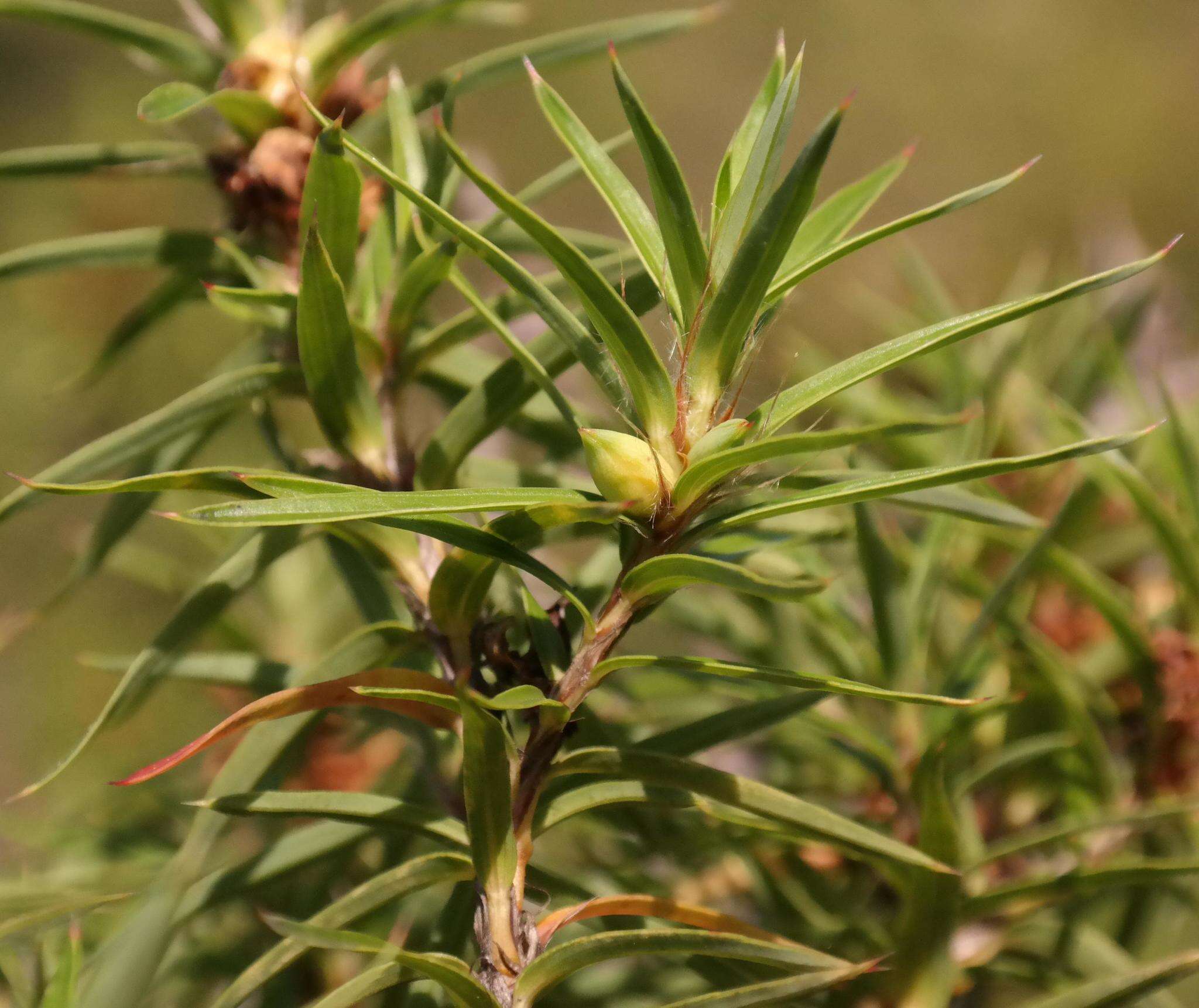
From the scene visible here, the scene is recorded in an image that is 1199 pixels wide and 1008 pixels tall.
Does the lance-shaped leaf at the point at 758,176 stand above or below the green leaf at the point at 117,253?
below

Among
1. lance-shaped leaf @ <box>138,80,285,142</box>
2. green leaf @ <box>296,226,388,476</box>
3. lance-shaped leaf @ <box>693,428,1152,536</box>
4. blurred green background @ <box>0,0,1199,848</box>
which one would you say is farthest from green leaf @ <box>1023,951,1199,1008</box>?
blurred green background @ <box>0,0,1199,848</box>

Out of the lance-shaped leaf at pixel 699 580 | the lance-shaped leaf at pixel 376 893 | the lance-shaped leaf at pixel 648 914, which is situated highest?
the lance-shaped leaf at pixel 699 580

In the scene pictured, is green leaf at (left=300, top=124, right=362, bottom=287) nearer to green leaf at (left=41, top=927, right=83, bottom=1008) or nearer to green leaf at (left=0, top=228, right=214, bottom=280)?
green leaf at (left=0, top=228, right=214, bottom=280)

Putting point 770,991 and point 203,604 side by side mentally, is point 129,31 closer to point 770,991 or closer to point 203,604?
point 203,604

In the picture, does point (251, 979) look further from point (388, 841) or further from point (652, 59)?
point (652, 59)

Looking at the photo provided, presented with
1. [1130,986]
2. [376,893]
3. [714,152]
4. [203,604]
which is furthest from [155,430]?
[714,152]

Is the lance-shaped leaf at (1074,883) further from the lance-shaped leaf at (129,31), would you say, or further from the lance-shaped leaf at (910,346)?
the lance-shaped leaf at (129,31)

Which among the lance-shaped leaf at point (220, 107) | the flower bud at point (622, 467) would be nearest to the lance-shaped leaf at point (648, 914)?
the flower bud at point (622, 467)
